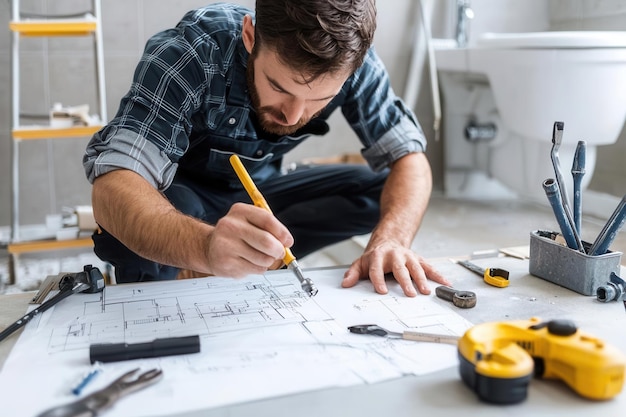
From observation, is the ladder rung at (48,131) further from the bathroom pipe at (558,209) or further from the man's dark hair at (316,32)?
the bathroom pipe at (558,209)

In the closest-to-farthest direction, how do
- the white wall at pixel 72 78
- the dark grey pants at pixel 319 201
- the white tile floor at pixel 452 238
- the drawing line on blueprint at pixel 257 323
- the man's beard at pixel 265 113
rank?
1. the drawing line on blueprint at pixel 257 323
2. the man's beard at pixel 265 113
3. the dark grey pants at pixel 319 201
4. the white tile floor at pixel 452 238
5. the white wall at pixel 72 78

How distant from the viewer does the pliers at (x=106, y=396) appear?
53 cm

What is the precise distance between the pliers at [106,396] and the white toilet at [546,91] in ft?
5.32

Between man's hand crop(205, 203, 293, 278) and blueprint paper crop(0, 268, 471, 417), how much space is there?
0.07 metres

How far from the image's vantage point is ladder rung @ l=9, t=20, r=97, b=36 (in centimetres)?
176

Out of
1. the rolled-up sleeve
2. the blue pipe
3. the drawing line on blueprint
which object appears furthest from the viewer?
the rolled-up sleeve

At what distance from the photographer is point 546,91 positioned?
75.6 inches

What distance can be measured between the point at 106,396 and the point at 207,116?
70 cm

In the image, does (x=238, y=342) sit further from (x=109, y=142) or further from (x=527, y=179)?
(x=527, y=179)

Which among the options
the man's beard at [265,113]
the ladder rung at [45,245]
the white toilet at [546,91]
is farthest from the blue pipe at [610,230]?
the ladder rung at [45,245]

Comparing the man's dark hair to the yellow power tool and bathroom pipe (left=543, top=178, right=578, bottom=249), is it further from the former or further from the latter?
the yellow power tool

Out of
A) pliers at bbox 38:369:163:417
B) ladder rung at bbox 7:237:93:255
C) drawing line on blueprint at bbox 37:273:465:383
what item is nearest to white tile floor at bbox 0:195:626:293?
ladder rung at bbox 7:237:93:255

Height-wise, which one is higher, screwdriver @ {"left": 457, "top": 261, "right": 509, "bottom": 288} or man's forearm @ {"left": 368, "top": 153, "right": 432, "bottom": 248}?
man's forearm @ {"left": 368, "top": 153, "right": 432, "bottom": 248}

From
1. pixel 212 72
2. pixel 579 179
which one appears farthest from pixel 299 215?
pixel 579 179
